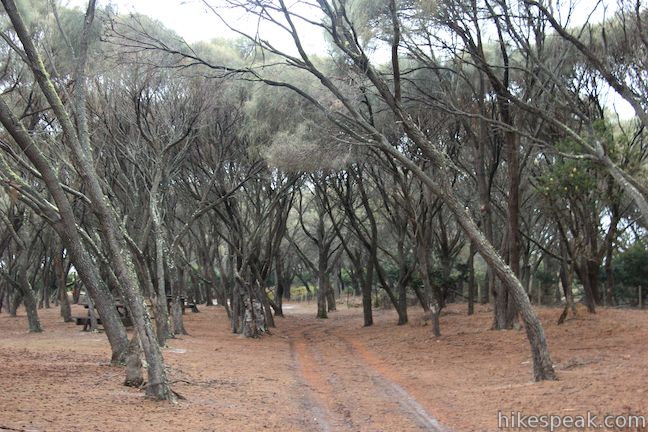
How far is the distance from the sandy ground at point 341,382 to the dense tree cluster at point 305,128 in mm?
842

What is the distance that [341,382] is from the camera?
11148mm

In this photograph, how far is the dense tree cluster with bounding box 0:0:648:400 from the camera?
9.85m

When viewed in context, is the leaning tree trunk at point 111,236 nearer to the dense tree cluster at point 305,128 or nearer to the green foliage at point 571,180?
the dense tree cluster at point 305,128

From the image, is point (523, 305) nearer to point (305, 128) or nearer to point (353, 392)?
point (353, 392)

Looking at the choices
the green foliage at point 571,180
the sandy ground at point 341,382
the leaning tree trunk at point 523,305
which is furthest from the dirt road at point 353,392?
the green foliage at point 571,180

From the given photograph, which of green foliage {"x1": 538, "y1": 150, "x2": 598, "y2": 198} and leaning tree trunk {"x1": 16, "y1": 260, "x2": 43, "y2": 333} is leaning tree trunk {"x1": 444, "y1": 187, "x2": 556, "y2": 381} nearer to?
green foliage {"x1": 538, "y1": 150, "x2": 598, "y2": 198}

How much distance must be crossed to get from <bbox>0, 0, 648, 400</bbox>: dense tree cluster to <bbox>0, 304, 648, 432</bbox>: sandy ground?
2.76 ft

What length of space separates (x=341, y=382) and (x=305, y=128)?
27.0 ft

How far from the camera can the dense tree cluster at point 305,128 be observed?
9.85m

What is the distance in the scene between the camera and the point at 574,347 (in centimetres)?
1320

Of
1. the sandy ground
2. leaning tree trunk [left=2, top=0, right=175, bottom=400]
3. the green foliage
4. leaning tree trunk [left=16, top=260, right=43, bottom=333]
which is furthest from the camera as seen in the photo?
leaning tree trunk [left=16, top=260, right=43, bottom=333]

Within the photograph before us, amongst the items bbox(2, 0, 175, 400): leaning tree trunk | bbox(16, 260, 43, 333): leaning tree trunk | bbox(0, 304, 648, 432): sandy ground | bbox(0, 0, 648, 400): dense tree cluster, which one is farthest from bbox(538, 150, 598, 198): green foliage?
bbox(16, 260, 43, 333): leaning tree trunk

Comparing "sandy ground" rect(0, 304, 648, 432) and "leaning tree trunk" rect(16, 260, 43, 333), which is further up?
"leaning tree trunk" rect(16, 260, 43, 333)

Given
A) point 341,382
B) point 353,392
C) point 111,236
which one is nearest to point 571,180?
point 341,382
